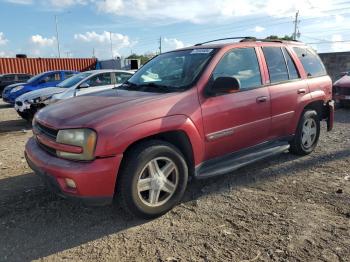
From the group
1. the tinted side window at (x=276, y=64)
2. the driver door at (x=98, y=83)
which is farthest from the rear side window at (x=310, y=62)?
the driver door at (x=98, y=83)

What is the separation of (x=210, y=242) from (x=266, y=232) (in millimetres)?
577

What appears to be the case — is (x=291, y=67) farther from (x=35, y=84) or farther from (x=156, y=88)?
(x=35, y=84)

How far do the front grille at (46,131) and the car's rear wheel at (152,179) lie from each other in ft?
2.54

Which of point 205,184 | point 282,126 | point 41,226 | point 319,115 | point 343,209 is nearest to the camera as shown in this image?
point 41,226

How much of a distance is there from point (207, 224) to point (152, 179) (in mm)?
717

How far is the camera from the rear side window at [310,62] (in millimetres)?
5738

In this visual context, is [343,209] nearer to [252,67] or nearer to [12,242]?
[252,67]

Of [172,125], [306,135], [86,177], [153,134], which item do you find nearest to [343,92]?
[306,135]

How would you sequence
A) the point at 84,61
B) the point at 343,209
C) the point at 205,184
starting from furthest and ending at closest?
the point at 84,61, the point at 205,184, the point at 343,209

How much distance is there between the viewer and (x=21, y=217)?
3828mm

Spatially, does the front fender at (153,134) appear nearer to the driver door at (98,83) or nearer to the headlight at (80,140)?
the headlight at (80,140)

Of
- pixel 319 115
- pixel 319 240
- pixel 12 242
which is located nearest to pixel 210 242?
pixel 319 240

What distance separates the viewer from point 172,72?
452 centimetres

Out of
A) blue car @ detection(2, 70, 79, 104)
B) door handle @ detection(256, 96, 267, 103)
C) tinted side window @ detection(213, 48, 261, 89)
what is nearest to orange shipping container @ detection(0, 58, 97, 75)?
blue car @ detection(2, 70, 79, 104)
